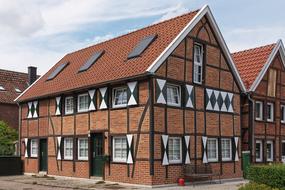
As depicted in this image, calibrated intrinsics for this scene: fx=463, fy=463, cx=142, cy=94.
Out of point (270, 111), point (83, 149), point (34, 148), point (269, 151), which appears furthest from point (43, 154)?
point (270, 111)

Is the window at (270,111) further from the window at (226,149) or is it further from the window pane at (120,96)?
the window pane at (120,96)

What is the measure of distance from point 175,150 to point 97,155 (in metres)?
3.80

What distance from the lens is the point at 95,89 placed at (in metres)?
21.5

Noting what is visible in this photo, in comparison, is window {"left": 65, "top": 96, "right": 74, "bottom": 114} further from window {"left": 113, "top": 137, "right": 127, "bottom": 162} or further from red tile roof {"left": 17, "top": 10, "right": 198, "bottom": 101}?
window {"left": 113, "top": 137, "right": 127, "bottom": 162}

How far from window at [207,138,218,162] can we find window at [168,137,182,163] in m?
2.29

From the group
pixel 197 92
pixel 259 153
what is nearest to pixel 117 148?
pixel 197 92

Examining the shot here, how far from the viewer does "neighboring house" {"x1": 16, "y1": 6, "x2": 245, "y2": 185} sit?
18.9 meters

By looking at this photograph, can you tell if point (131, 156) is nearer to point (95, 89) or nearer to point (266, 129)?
point (95, 89)

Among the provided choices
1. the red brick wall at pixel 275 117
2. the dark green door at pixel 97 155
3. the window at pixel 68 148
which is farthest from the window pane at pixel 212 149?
the window at pixel 68 148

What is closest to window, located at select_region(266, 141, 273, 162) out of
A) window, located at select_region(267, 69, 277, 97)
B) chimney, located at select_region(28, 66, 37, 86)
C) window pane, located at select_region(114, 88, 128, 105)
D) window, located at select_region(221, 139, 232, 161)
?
window, located at select_region(267, 69, 277, 97)

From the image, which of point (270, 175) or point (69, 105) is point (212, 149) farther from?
point (69, 105)

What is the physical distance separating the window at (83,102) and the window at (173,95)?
14.8ft

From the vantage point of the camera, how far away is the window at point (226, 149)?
75.3 feet

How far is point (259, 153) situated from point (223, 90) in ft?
16.8
